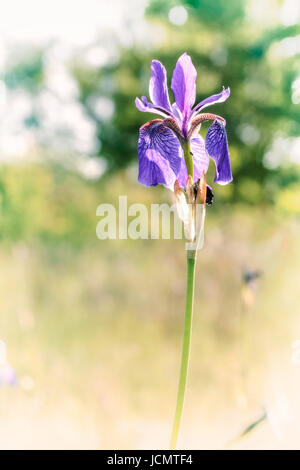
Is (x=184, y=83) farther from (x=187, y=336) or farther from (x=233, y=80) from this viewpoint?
(x=233, y=80)

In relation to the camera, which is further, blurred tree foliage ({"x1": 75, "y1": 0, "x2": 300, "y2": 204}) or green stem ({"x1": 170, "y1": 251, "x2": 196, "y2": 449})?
blurred tree foliage ({"x1": 75, "y1": 0, "x2": 300, "y2": 204})

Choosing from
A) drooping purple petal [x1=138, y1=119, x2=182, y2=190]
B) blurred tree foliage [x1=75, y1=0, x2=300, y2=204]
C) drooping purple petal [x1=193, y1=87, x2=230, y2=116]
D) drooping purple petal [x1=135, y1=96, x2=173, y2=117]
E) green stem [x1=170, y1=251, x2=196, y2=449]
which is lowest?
green stem [x1=170, y1=251, x2=196, y2=449]

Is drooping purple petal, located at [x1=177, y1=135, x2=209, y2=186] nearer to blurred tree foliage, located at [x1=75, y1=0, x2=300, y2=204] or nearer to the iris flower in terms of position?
the iris flower

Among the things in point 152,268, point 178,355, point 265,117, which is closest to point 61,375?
point 178,355
